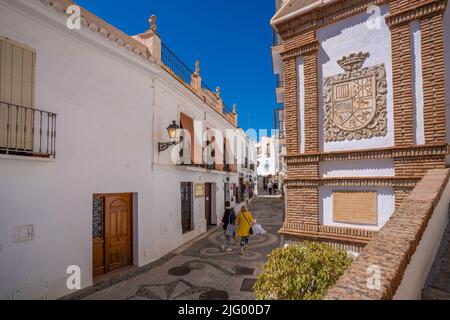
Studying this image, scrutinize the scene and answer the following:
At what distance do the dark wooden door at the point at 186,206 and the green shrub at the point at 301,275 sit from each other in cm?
735

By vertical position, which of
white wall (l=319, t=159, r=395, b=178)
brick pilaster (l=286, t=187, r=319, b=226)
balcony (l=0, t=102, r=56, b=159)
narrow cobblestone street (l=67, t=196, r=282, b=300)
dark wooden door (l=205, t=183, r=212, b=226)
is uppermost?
balcony (l=0, t=102, r=56, b=159)

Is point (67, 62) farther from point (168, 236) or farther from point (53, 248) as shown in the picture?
point (168, 236)

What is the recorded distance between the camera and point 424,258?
3.59 metres

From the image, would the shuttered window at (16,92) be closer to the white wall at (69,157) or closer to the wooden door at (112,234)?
the white wall at (69,157)

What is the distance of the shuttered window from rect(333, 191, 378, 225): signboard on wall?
276 inches

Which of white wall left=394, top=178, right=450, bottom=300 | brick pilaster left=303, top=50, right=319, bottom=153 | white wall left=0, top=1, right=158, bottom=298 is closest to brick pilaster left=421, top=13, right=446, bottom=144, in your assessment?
white wall left=394, top=178, right=450, bottom=300

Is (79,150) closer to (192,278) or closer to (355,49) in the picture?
(192,278)

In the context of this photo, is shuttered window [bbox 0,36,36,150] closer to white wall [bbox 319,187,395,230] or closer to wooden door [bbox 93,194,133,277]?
wooden door [bbox 93,194,133,277]

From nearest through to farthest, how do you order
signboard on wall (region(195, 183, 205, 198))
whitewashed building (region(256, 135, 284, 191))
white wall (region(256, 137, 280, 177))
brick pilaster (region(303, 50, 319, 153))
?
brick pilaster (region(303, 50, 319, 153)) → signboard on wall (region(195, 183, 205, 198)) → white wall (region(256, 137, 280, 177)) → whitewashed building (region(256, 135, 284, 191))

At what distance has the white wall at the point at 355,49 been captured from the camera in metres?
5.56

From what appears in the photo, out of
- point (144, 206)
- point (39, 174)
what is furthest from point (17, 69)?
point (144, 206)

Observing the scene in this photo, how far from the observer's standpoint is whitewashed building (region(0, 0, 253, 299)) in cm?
505

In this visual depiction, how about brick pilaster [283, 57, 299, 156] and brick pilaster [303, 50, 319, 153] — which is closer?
brick pilaster [303, 50, 319, 153]
